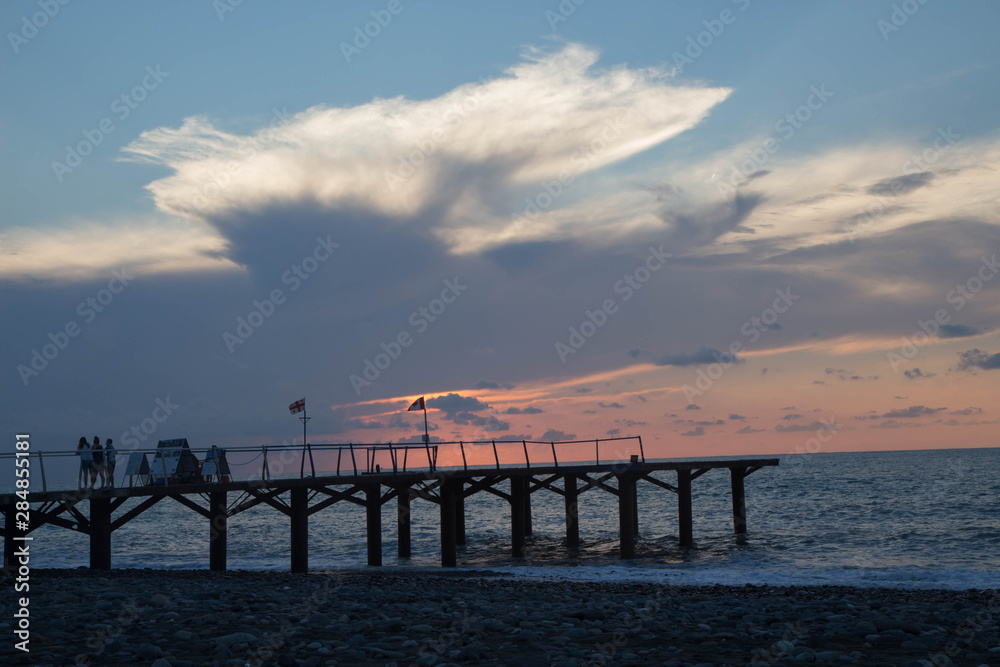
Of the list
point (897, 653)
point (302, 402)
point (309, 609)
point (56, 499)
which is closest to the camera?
point (897, 653)

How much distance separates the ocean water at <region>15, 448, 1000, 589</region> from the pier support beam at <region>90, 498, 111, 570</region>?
821 centimetres

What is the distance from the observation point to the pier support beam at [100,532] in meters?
22.6

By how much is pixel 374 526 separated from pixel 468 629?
64.7ft

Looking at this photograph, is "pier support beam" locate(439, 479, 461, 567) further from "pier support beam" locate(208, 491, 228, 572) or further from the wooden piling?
"pier support beam" locate(208, 491, 228, 572)

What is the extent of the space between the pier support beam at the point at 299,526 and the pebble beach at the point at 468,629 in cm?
821

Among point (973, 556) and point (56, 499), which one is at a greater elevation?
point (56, 499)

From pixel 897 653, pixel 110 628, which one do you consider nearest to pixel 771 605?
pixel 897 653

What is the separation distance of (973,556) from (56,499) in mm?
32160

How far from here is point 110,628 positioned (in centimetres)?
1070

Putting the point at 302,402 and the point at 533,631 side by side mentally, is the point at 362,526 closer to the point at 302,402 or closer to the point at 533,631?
the point at 302,402

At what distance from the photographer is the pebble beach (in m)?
9.65

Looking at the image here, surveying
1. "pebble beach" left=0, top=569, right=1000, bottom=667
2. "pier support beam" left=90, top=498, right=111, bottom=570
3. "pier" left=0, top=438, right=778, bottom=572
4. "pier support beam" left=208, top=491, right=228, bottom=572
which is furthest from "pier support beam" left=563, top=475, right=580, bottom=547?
"pebble beach" left=0, top=569, right=1000, bottom=667

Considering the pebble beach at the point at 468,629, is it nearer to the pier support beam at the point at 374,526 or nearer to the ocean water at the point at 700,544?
the ocean water at the point at 700,544

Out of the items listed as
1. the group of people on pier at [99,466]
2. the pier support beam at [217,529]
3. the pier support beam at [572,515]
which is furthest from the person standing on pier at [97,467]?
the pier support beam at [572,515]
